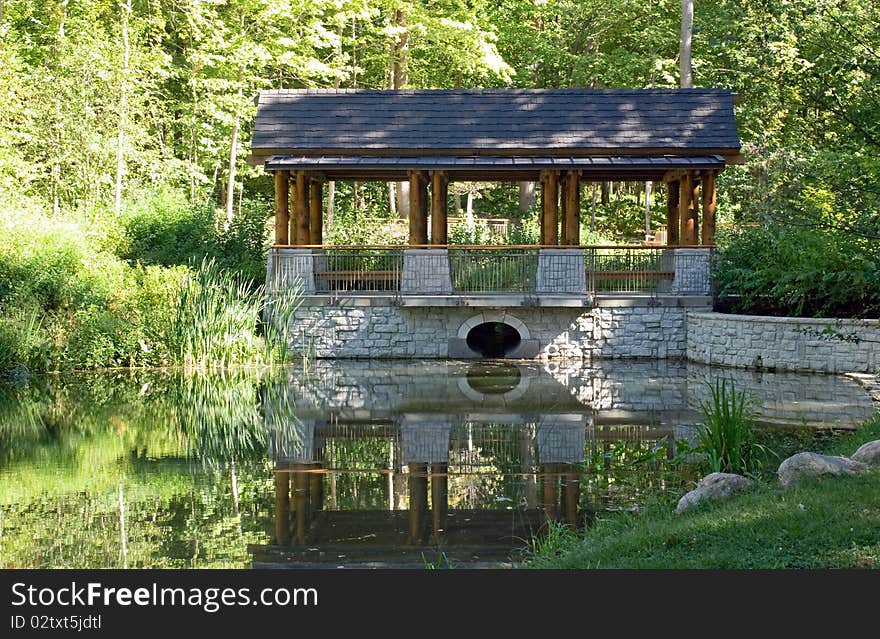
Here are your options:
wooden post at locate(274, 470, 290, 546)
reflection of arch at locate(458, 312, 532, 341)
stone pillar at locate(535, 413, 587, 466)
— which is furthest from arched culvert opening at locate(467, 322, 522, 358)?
Result: wooden post at locate(274, 470, 290, 546)

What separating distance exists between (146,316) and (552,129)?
28.1ft

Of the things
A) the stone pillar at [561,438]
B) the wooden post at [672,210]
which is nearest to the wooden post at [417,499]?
the stone pillar at [561,438]

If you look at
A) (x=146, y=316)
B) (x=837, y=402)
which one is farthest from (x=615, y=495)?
(x=146, y=316)

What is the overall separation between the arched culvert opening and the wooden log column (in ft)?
8.01

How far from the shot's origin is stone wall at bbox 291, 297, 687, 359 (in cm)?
2094

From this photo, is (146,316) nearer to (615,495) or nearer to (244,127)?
(615,495)

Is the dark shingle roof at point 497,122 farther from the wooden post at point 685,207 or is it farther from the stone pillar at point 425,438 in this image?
the stone pillar at point 425,438

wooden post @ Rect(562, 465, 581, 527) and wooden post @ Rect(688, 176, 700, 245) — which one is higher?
wooden post @ Rect(688, 176, 700, 245)

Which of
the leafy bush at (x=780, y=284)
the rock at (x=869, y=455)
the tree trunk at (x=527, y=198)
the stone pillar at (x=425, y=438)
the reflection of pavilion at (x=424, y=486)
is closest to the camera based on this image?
the reflection of pavilion at (x=424, y=486)

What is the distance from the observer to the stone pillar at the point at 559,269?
21.1 m

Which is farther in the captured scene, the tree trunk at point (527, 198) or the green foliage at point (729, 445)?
the tree trunk at point (527, 198)

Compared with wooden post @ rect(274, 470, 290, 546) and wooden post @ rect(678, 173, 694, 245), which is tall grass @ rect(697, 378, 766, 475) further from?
wooden post @ rect(678, 173, 694, 245)

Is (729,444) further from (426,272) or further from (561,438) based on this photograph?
(426,272)

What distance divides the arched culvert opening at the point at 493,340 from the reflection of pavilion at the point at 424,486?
8.87m
